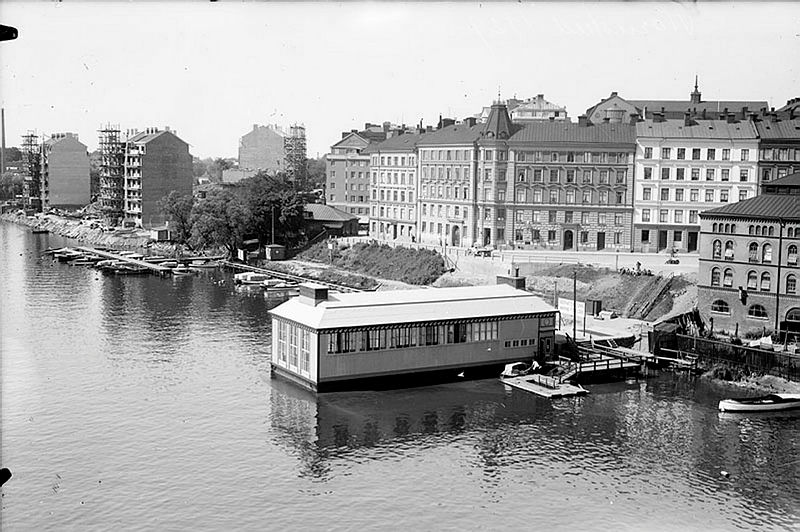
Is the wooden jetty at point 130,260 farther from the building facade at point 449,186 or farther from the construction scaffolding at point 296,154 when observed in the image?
the construction scaffolding at point 296,154

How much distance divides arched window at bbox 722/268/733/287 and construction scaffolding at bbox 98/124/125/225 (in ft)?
205

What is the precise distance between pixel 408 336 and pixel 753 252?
13159mm

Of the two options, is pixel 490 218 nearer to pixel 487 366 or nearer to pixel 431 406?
pixel 487 366

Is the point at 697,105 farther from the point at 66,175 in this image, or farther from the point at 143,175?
the point at 66,175

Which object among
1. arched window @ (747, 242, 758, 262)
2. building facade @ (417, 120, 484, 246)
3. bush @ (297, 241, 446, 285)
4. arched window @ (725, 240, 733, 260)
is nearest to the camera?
arched window @ (747, 242, 758, 262)

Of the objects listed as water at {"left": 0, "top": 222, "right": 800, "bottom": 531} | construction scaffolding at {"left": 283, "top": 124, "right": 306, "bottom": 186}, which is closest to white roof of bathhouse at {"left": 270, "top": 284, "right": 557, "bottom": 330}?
water at {"left": 0, "top": 222, "right": 800, "bottom": 531}

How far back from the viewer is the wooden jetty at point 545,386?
91.2 ft

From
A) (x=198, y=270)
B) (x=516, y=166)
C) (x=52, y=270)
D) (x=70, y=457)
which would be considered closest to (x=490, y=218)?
(x=516, y=166)

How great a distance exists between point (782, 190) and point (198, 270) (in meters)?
34.5

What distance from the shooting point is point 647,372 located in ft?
103

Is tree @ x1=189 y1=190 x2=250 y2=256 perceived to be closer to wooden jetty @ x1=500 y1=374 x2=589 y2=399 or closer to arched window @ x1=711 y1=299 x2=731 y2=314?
arched window @ x1=711 y1=299 x2=731 y2=314

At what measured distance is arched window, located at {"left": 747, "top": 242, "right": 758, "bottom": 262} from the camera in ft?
111

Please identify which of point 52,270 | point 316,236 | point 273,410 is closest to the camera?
point 273,410

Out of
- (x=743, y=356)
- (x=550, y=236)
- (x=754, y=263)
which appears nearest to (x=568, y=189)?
(x=550, y=236)
